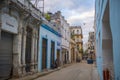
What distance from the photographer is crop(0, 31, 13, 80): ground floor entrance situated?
40.3ft

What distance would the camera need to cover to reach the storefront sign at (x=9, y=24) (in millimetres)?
11805

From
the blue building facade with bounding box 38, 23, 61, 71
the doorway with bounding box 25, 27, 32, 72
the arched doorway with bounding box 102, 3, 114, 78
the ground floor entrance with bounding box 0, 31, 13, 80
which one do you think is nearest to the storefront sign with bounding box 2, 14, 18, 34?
the ground floor entrance with bounding box 0, 31, 13, 80

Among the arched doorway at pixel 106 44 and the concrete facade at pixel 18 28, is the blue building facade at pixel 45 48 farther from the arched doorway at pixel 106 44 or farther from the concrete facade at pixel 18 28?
the arched doorway at pixel 106 44

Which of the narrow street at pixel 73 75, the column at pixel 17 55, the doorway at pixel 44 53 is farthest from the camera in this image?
the doorway at pixel 44 53

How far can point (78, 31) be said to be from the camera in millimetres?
69625

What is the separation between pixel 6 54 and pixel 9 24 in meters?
1.97

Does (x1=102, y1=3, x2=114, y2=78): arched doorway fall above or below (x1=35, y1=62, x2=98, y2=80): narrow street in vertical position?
above

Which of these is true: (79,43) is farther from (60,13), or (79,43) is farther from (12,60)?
(12,60)

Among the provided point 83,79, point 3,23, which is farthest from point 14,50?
point 83,79

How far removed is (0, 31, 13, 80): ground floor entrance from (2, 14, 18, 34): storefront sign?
436mm

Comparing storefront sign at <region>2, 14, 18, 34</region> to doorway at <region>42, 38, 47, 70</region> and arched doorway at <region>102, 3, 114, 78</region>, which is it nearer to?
arched doorway at <region>102, 3, 114, 78</region>

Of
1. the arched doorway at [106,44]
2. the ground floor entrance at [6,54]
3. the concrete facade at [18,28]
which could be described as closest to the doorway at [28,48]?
the concrete facade at [18,28]

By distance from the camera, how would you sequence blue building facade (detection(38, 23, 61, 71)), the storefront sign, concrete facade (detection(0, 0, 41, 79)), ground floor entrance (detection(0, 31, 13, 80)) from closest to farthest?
the storefront sign < concrete facade (detection(0, 0, 41, 79)) < ground floor entrance (detection(0, 31, 13, 80)) < blue building facade (detection(38, 23, 61, 71))

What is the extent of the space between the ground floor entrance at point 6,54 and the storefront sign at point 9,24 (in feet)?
1.43
